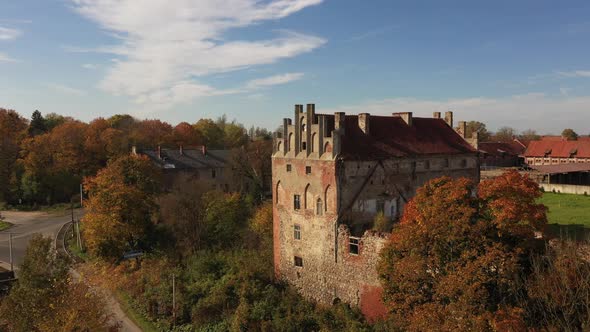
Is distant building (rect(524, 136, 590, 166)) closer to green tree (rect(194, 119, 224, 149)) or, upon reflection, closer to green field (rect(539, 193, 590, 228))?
green field (rect(539, 193, 590, 228))

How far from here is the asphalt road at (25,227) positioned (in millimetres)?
45938

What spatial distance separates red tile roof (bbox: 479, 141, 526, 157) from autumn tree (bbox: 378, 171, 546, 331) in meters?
74.0

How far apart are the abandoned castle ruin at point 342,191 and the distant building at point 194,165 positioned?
93.1 ft

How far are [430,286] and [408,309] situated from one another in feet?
5.06

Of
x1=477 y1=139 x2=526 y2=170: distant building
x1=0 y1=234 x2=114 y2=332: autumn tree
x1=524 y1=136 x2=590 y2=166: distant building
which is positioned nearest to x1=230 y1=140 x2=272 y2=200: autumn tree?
x1=0 y1=234 x2=114 y2=332: autumn tree

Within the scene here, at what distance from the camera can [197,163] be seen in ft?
214

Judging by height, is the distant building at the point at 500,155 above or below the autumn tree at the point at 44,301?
above

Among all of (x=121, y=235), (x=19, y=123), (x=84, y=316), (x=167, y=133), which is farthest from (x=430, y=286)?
(x=19, y=123)

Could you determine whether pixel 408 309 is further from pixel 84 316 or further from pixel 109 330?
pixel 109 330

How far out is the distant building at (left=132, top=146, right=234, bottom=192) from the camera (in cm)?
6100

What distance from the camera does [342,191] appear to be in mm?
29500

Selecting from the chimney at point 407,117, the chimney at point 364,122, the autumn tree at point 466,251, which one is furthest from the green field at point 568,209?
the autumn tree at point 466,251

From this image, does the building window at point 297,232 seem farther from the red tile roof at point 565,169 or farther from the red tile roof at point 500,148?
the red tile roof at point 500,148

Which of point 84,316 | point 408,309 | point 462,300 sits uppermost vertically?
point 462,300
